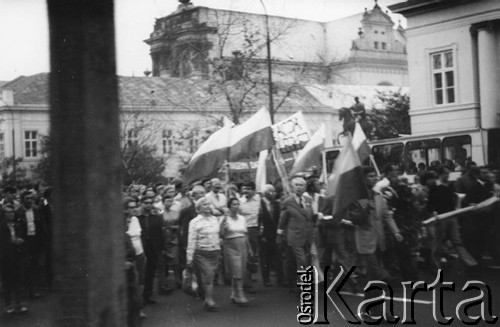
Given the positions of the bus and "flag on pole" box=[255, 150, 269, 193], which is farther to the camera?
the bus

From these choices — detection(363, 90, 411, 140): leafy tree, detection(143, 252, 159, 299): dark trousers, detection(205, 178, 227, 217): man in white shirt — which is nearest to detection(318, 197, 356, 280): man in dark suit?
detection(205, 178, 227, 217): man in white shirt

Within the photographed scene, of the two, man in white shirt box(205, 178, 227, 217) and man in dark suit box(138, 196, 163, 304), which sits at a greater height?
man in white shirt box(205, 178, 227, 217)

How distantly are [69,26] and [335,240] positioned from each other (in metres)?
8.31

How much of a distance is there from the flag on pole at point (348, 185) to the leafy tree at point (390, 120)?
29470 mm

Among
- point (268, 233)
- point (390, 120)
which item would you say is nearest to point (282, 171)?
point (268, 233)

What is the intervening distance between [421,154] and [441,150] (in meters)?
0.72

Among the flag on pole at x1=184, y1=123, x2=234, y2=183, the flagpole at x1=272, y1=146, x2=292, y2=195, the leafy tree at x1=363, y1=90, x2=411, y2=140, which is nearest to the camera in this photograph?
the flagpole at x1=272, y1=146, x2=292, y2=195

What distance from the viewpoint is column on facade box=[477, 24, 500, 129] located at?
23391 mm

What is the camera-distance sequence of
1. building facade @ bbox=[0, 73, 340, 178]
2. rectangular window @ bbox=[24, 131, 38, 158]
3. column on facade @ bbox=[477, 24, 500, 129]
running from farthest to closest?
rectangular window @ bbox=[24, 131, 38, 158], building facade @ bbox=[0, 73, 340, 178], column on facade @ bbox=[477, 24, 500, 129]

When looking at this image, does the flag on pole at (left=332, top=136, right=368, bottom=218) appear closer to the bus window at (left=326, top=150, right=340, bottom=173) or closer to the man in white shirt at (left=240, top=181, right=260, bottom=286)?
the man in white shirt at (left=240, top=181, right=260, bottom=286)

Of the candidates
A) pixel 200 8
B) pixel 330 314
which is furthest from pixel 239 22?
pixel 200 8

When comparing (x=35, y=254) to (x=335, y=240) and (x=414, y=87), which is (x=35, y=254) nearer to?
(x=335, y=240)

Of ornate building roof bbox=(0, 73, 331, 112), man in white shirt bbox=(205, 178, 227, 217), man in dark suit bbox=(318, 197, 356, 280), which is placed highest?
ornate building roof bbox=(0, 73, 331, 112)

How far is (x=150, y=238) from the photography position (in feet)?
34.4
